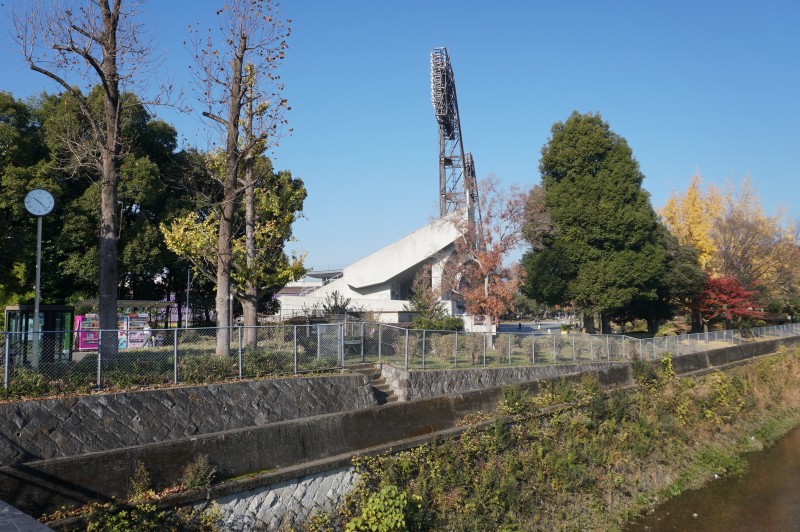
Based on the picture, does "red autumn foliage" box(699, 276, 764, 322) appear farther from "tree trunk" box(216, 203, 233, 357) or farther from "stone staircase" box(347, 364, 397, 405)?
"tree trunk" box(216, 203, 233, 357)

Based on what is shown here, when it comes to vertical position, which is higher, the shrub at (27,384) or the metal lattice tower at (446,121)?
the metal lattice tower at (446,121)

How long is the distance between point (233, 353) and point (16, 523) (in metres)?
9.97

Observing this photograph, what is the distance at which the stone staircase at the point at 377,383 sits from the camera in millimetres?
14915

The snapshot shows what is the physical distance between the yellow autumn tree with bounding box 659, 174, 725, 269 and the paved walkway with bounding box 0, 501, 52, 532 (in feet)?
145

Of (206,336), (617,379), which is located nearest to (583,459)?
(617,379)

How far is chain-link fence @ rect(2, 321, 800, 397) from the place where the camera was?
1080 cm

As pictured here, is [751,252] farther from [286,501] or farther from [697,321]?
[286,501]

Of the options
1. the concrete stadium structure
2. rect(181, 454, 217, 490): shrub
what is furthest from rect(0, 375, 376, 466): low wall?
the concrete stadium structure

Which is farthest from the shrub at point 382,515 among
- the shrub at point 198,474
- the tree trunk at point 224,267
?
the tree trunk at point 224,267

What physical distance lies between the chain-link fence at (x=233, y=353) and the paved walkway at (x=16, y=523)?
245 inches

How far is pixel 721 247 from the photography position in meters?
41.0

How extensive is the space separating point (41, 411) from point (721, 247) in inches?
1649

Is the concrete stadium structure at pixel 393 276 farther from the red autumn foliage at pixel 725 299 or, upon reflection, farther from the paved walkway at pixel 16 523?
the paved walkway at pixel 16 523

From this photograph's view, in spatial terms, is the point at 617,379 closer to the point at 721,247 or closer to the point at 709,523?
the point at 709,523
